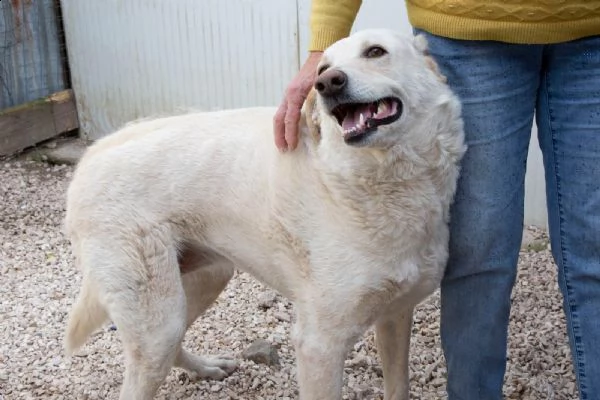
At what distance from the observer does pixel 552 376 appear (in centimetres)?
308

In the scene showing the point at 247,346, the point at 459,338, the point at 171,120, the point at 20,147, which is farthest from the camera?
the point at 20,147

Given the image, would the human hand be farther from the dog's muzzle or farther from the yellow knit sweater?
the yellow knit sweater

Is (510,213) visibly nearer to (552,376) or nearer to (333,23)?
(333,23)

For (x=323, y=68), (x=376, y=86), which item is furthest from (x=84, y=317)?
(x=376, y=86)

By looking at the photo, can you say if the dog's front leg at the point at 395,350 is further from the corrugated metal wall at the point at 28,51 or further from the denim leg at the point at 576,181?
the corrugated metal wall at the point at 28,51

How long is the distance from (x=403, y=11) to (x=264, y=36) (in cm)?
96

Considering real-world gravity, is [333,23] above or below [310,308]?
above

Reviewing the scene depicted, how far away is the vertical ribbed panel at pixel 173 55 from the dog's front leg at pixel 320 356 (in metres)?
2.82

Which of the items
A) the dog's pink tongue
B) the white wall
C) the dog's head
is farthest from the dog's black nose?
the white wall

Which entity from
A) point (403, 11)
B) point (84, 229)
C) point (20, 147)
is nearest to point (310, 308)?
point (84, 229)

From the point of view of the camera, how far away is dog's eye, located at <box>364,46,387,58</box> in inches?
84.7

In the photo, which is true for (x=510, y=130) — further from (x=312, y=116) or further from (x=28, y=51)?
(x=28, y=51)

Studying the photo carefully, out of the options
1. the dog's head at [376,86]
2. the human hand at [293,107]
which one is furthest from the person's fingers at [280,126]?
the dog's head at [376,86]

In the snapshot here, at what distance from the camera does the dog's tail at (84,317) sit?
2.62m
